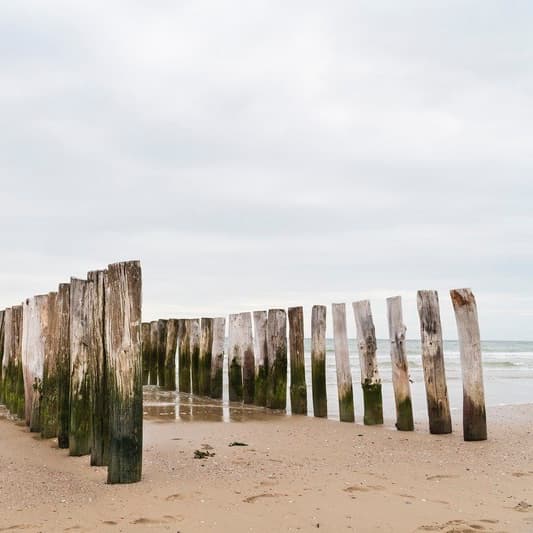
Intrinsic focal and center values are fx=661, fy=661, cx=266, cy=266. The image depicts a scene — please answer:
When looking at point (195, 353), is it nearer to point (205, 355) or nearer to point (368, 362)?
point (205, 355)

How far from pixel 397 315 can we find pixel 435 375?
3.04ft

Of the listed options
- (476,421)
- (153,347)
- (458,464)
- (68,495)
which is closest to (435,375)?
(476,421)

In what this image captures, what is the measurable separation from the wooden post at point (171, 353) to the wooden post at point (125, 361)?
9.99 m

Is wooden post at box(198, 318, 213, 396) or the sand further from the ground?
wooden post at box(198, 318, 213, 396)

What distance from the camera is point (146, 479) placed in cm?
552

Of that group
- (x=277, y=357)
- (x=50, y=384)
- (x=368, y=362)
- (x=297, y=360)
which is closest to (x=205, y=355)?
(x=277, y=357)

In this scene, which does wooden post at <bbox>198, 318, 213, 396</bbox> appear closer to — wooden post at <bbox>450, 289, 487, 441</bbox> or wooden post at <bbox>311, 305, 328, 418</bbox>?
wooden post at <bbox>311, 305, 328, 418</bbox>

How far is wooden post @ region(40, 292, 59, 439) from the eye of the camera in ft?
26.1

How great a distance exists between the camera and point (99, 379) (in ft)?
19.7

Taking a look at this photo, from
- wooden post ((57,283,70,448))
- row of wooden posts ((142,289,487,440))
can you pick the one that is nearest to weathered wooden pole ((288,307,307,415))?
row of wooden posts ((142,289,487,440))

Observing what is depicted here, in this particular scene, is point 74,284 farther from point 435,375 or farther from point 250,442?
point 435,375

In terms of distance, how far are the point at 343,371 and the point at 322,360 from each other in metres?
0.62

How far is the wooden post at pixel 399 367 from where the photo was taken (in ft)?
27.9

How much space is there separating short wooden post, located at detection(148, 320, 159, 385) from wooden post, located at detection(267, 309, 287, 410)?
6.46m
